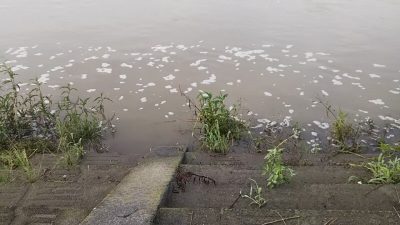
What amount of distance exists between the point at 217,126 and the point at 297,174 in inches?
62.0

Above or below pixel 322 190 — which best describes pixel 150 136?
below

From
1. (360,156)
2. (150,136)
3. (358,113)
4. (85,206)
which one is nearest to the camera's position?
(85,206)

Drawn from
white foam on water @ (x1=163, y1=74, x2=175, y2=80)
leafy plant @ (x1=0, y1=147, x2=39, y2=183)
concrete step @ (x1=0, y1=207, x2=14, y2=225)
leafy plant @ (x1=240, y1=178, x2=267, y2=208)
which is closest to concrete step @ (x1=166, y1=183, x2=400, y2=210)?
leafy plant @ (x1=240, y1=178, x2=267, y2=208)

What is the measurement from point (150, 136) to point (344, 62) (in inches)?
200

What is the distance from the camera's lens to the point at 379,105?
7496mm

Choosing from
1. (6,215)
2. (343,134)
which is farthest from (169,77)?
(6,215)

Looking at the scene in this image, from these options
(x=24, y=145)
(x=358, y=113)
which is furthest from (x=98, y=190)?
(x=358, y=113)

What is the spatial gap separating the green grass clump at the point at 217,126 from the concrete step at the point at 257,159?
0.19 m

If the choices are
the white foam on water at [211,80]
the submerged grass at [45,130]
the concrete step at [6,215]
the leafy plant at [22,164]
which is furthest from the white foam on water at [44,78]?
the concrete step at [6,215]

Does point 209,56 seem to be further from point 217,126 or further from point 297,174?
point 297,174

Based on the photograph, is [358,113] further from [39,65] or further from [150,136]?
[39,65]

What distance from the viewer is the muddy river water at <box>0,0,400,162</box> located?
745 cm

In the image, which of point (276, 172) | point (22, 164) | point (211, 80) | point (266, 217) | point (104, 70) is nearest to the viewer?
point (266, 217)

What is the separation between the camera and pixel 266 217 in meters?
3.41
